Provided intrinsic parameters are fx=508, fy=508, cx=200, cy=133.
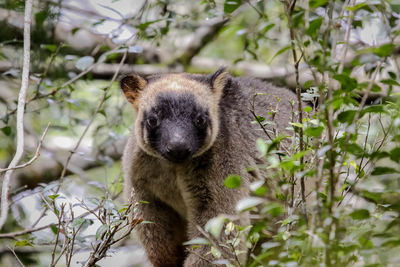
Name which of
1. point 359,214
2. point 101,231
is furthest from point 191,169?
point 359,214

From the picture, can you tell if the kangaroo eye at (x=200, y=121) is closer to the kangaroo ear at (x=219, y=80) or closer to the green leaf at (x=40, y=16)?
the kangaroo ear at (x=219, y=80)

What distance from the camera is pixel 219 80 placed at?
535 centimetres

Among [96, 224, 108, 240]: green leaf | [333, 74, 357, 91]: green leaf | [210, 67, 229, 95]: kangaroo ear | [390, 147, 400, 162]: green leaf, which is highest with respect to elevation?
[333, 74, 357, 91]: green leaf

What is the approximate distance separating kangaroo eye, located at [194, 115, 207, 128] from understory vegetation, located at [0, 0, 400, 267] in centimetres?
80

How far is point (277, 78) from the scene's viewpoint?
8047 mm

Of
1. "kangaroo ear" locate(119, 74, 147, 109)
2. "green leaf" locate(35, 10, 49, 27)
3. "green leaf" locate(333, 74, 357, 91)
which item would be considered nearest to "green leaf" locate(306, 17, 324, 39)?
"green leaf" locate(333, 74, 357, 91)

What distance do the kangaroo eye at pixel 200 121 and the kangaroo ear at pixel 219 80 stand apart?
1.84 ft

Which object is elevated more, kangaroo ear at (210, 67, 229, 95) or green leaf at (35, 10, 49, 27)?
green leaf at (35, 10, 49, 27)

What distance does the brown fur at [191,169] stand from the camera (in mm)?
4875

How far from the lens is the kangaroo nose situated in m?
4.43

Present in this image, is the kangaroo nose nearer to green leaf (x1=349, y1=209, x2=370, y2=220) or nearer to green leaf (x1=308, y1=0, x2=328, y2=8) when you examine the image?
green leaf (x1=308, y1=0, x2=328, y2=8)

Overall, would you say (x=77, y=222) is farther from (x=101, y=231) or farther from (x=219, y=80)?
(x=219, y=80)

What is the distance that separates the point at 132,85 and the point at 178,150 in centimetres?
127

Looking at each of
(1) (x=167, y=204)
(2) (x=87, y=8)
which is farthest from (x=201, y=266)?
(2) (x=87, y=8)
